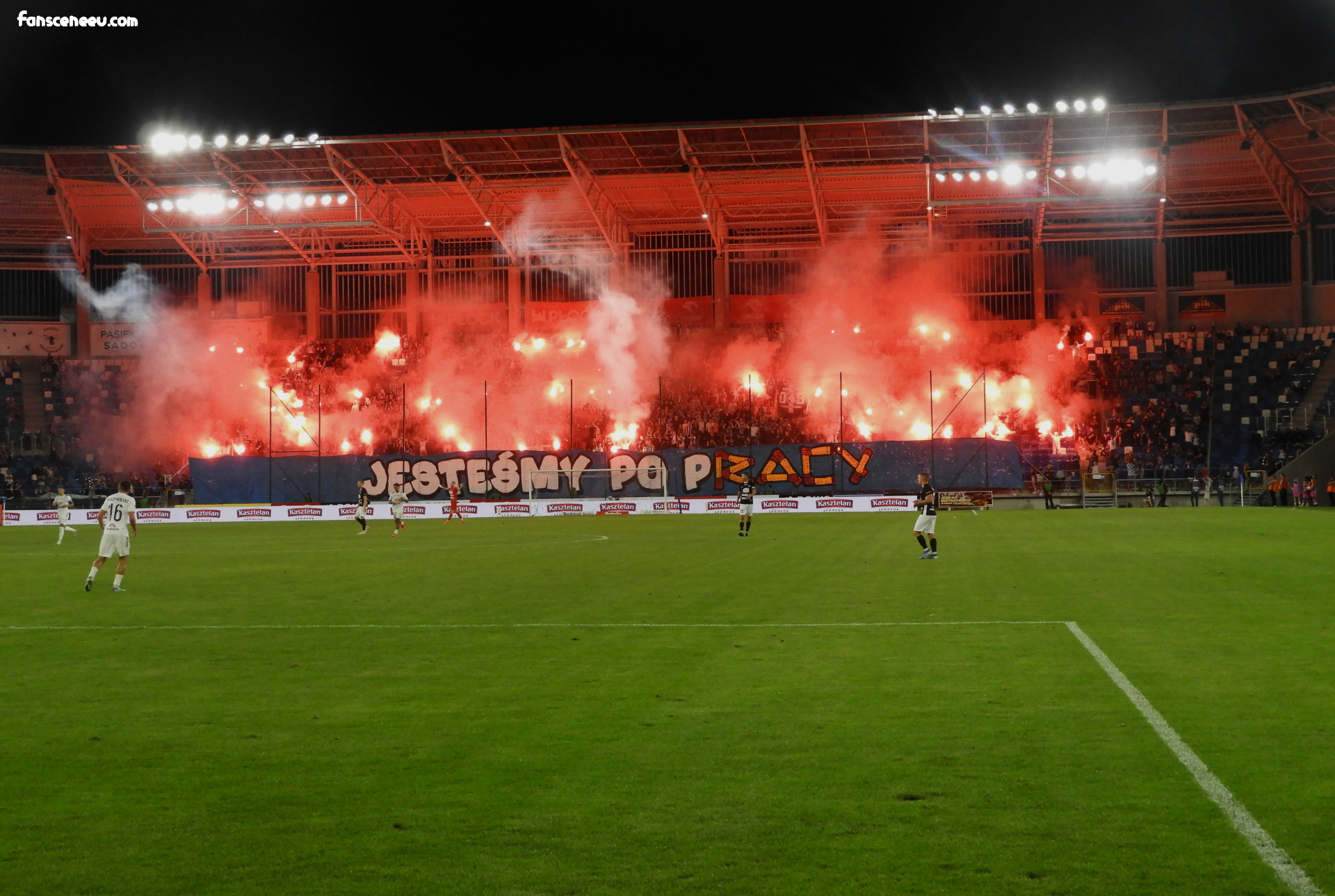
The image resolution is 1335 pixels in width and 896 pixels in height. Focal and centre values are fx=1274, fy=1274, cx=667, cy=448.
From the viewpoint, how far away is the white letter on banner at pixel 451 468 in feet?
206

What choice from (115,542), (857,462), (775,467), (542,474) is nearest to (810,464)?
(775,467)

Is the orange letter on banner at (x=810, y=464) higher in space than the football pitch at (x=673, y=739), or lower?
higher

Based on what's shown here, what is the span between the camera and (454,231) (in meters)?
72.9

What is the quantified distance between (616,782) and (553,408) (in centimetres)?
5999

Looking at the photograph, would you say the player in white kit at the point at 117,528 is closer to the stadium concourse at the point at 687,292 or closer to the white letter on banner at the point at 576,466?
the stadium concourse at the point at 687,292

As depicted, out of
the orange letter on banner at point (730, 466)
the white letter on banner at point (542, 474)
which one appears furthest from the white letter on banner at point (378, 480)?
the orange letter on banner at point (730, 466)

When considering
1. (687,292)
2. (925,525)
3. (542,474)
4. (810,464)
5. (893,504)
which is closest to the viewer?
(925,525)

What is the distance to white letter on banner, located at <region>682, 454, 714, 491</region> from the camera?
201 ft

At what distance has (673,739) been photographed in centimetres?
885

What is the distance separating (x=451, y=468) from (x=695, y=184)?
60.7 feet

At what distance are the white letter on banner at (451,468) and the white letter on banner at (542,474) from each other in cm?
317

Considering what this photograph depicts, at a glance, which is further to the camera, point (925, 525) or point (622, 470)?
point (622, 470)

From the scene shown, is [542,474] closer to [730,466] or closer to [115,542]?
[730,466]

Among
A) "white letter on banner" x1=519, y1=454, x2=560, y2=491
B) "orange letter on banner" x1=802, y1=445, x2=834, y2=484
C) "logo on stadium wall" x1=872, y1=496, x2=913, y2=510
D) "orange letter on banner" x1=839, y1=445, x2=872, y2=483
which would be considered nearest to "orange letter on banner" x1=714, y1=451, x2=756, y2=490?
"orange letter on banner" x1=802, y1=445, x2=834, y2=484
